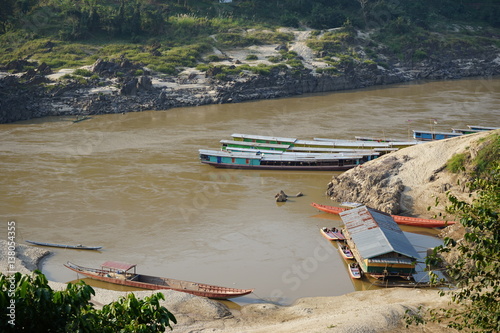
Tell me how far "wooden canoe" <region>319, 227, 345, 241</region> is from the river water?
30cm

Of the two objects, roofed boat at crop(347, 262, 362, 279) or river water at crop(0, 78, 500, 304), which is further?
river water at crop(0, 78, 500, 304)

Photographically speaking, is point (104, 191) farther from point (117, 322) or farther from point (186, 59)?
point (186, 59)

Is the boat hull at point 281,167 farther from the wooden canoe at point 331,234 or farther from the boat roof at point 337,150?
the wooden canoe at point 331,234

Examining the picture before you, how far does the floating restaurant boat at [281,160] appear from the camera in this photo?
31203mm

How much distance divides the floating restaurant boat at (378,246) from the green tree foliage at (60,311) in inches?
451

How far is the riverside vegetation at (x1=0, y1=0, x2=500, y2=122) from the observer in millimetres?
48625

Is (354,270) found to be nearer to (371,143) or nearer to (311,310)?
(311,310)

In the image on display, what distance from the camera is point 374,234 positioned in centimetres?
1994

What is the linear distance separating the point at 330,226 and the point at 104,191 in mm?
12285

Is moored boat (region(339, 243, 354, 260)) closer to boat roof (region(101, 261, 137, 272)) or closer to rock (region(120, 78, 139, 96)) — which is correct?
boat roof (region(101, 261, 137, 272))

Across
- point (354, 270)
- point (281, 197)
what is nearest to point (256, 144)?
point (281, 197)

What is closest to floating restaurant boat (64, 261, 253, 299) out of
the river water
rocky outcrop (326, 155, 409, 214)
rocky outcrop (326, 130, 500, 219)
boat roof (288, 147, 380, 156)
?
the river water

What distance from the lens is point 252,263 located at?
2050 centimetres

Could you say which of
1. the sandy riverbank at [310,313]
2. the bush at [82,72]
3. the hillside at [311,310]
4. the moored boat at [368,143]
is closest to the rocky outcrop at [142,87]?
the bush at [82,72]
